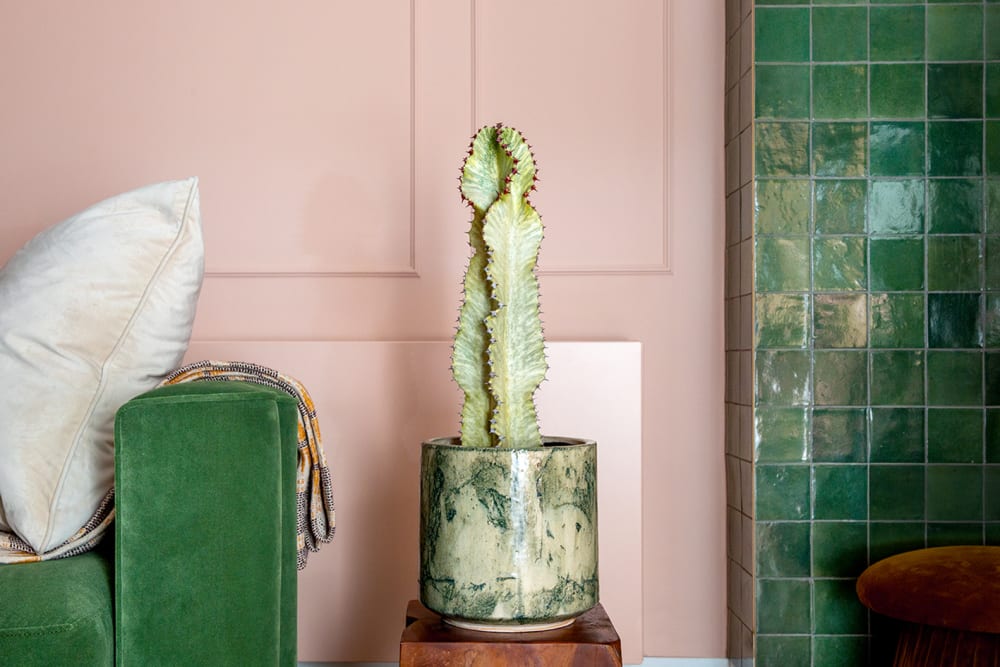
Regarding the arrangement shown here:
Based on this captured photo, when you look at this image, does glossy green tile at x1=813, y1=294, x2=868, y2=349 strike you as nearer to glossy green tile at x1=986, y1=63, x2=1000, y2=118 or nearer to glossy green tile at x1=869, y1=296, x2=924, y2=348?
glossy green tile at x1=869, y1=296, x2=924, y2=348

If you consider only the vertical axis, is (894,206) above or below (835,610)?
above

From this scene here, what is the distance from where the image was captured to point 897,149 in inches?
77.6

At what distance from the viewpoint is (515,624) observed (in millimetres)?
1292

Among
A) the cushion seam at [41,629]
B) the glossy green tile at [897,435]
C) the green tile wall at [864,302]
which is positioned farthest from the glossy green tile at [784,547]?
the cushion seam at [41,629]

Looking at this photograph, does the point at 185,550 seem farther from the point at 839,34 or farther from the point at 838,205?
the point at 839,34

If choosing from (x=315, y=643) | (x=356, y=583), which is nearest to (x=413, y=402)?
(x=356, y=583)

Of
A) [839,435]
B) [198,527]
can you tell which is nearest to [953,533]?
[839,435]

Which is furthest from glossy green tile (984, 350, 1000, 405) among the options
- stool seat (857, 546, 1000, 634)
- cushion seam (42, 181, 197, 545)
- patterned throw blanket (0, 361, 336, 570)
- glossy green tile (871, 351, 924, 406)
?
cushion seam (42, 181, 197, 545)

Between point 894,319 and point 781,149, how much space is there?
0.44 metres

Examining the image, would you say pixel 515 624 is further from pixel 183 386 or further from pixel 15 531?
pixel 15 531

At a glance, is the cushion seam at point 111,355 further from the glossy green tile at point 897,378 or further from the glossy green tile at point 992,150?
the glossy green tile at point 992,150

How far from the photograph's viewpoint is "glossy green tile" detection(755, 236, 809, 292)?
197 centimetres

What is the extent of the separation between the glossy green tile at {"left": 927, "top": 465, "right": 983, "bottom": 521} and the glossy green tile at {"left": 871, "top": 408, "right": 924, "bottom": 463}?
0.22ft

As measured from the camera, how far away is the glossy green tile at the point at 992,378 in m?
1.95
